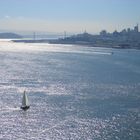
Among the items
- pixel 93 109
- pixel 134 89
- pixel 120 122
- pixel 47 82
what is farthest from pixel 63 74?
pixel 120 122

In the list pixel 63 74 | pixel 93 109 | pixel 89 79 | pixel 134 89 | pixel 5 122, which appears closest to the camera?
pixel 5 122

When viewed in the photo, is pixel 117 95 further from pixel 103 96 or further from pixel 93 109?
pixel 93 109

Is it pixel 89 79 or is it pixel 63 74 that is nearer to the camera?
pixel 89 79

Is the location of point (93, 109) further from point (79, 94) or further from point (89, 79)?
point (89, 79)

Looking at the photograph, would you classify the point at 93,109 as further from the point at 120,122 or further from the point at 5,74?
the point at 5,74

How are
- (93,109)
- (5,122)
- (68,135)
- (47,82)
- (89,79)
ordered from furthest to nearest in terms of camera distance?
(89,79) < (47,82) < (93,109) < (5,122) < (68,135)

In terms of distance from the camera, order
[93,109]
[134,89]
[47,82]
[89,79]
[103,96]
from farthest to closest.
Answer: [89,79]
[47,82]
[134,89]
[103,96]
[93,109]

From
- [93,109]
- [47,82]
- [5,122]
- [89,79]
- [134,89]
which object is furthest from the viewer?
[89,79]

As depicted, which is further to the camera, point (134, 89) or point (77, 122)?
point (134, 89)

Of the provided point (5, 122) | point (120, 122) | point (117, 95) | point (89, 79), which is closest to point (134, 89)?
point (117, 95)
